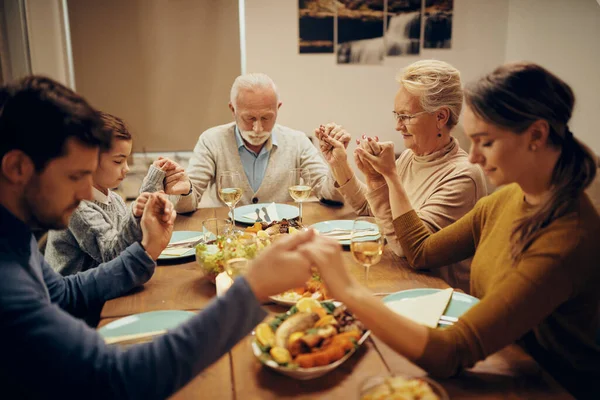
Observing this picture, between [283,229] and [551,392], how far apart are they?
1033 mm

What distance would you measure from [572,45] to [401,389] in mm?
3602

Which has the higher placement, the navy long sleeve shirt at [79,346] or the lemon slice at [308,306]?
the navy long sleeve shirt at [79,346]

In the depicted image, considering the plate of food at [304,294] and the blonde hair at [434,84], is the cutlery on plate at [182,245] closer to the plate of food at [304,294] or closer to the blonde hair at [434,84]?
the plate of food at [304,294]

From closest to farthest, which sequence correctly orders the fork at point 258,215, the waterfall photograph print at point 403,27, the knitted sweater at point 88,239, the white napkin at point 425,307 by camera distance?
the white napkin at point 425,307 → the knitted sweater at point 88,239 → the fork at point 258,215 → the waterfall photograph print at point 403,27

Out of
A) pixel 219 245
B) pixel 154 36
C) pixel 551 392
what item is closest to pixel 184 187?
pixel 219 245

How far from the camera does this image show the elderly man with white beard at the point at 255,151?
2703 millimetres

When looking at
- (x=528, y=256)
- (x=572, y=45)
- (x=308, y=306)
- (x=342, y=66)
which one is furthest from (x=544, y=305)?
(x=342, y=66)

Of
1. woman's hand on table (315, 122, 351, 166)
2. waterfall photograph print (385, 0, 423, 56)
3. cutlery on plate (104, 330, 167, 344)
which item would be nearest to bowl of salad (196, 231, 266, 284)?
cutlery on plate (104, 330, 167, 344)

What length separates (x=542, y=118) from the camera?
3.65ft

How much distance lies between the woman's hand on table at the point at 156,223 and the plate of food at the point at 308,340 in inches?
20.9

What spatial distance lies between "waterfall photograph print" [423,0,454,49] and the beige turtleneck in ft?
8.21

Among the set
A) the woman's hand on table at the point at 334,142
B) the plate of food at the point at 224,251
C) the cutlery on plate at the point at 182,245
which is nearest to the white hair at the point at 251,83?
the woman's hand on table at the point at 334,142

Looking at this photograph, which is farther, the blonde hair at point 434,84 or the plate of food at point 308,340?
the blonde hair at point 434,84

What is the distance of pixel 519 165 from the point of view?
1.16 meters
